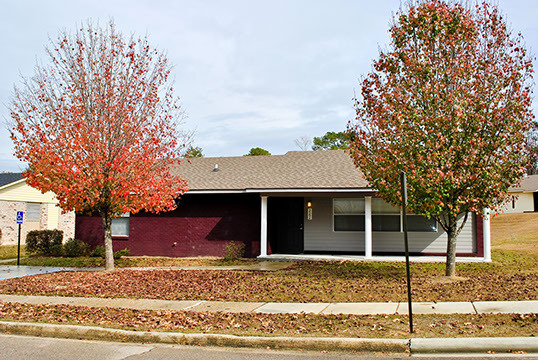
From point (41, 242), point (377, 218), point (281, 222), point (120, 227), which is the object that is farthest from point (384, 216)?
point (41, 242)

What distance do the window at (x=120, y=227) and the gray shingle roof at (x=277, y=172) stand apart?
3134 mm

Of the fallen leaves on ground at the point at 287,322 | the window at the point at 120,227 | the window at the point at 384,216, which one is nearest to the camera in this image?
the fallen leaves on ground at the point at 287,322

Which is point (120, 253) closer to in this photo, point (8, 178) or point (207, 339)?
point (207, 339)

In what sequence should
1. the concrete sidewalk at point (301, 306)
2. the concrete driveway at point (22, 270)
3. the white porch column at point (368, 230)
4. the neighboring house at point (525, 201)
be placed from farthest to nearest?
1. the neighboring house at point (525, 201)
2. the white porch column at point (368, 230)
3. the concrete driveway at point (22, 270)
4. the concrete sidewalk at point (301, 306)

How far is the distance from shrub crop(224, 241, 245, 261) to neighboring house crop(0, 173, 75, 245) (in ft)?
59.7

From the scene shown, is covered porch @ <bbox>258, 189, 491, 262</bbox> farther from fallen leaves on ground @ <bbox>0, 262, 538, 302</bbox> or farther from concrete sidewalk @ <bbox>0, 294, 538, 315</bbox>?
concrete sidewalk @ <bbox>0, 294, 538, 315</bbox>

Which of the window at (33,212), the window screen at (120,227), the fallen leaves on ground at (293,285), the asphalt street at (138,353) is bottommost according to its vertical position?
the asphalt street at (138,353)

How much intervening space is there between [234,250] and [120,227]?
5.66m

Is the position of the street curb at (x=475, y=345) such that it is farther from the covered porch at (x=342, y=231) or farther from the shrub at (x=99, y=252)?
the shrub at (x=99, y=252)

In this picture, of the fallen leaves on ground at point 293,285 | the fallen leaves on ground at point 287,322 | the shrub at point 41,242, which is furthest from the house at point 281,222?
the fallen leaves on ground at point 287,322

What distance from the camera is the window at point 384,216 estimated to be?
63.6 feet

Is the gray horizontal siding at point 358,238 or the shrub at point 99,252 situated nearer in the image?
the gray horizontal siding at point 358,238

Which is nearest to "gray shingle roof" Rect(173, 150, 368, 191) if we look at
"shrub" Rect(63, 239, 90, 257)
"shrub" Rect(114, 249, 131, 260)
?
"shrub" Rect(114, 249, 131, 260)

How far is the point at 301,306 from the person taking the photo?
9609mm
